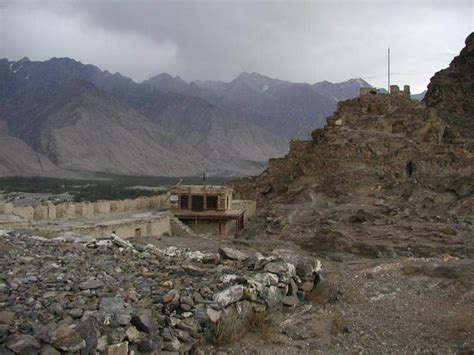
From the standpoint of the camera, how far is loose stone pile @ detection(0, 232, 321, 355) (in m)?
5.50

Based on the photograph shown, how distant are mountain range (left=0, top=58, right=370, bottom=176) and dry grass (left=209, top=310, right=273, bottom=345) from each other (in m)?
85.4

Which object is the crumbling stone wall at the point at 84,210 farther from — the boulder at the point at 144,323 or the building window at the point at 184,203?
the boulder at the point at 144,323

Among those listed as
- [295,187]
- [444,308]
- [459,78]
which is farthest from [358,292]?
[459,78]

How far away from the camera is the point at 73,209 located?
2330 cm

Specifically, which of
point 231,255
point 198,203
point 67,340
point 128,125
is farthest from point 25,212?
point 128,125

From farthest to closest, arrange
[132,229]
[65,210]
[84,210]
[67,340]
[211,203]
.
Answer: [211,203] < [84,210] < [65,210] < [132,229] < [67,340]

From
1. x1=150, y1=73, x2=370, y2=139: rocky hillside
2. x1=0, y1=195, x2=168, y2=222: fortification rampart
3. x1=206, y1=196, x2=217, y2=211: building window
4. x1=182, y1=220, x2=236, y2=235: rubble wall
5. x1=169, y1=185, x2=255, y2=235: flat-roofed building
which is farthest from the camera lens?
x1=150, y1=73, x2=370, y2=139: rocky hillside

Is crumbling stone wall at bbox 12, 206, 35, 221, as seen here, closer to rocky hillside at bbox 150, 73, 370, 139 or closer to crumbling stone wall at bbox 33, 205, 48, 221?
crumbling stone wall at bbox 33, 205, 48, 221

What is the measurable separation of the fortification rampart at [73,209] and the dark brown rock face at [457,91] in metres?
20.8

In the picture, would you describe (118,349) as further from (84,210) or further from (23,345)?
(84,210)

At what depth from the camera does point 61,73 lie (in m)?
166

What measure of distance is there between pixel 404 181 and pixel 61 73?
15601 centimetres

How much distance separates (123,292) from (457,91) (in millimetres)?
37272

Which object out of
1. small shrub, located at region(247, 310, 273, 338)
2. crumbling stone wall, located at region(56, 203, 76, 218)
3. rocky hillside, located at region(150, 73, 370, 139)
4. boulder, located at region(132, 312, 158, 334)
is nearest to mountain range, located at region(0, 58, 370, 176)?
rocky hillside, located at region(150, 73, 370, 139)
